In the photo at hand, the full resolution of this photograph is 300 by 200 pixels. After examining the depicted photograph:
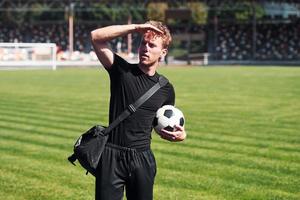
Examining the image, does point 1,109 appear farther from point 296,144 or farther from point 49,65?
point 49,65

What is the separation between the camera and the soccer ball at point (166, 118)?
→ 15.7 ft

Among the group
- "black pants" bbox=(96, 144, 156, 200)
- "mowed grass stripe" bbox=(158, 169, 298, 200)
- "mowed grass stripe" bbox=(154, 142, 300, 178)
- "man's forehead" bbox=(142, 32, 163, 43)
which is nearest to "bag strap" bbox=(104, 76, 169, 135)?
"black pants" bbox=(96, 144, 156, 200)

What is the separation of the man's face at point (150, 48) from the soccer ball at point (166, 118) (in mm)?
453

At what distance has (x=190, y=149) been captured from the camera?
10742mm

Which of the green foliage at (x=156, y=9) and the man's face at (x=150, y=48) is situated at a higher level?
the man's face at (x=150, y=48)

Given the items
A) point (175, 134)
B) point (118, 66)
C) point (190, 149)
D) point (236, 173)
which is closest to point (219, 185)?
point (236, 173)

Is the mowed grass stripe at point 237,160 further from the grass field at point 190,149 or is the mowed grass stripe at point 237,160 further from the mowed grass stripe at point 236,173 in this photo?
the mowed grass stripe at point 236,173

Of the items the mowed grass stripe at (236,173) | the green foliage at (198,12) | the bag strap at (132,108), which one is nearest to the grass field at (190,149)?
the mowed grass stripe at (236,173)

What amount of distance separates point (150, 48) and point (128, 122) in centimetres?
61

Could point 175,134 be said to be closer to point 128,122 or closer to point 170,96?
point 170,96

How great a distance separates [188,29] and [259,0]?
1163 cm

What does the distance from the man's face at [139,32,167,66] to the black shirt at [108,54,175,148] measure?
146 millimetres

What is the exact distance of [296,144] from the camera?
36.7ft

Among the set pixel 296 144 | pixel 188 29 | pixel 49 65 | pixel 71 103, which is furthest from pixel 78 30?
pixel 296 144
